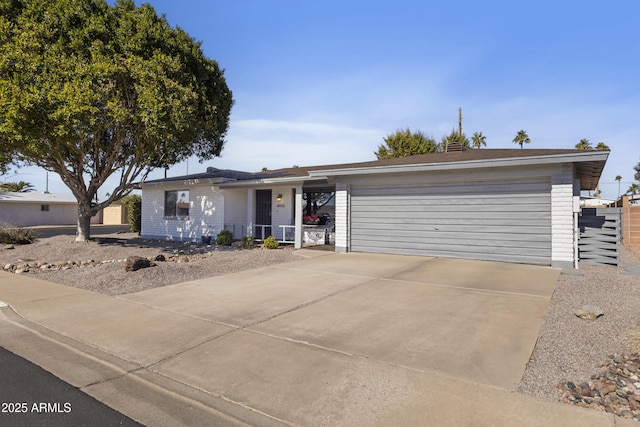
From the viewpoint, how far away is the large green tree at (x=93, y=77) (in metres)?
9.98

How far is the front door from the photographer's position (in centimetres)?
1720

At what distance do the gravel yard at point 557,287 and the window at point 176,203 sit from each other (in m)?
3.07

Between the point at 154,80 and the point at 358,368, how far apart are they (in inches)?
417

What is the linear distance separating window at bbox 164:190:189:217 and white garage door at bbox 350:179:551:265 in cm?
915

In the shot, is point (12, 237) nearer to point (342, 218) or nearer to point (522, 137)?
point (342, 218)

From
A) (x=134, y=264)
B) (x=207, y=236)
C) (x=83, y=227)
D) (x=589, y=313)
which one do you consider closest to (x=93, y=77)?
(x=134, y=264)

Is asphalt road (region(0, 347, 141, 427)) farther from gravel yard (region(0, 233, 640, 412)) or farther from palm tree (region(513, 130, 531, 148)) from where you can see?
palm tree (region(513, 130, 531, 148))

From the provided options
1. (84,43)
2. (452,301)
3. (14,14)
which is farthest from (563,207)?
(14,14)

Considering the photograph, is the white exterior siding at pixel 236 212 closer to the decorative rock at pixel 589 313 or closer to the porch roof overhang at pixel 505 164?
the porch roof overhang at pixel 505 164

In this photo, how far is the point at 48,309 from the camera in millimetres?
6195

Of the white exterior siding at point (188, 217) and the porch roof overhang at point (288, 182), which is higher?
the porch roof overhang at point (288, 182)

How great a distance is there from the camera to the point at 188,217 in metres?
18.0

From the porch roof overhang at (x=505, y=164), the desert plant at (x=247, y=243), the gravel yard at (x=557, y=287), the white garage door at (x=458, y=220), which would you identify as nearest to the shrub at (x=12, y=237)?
the gravel yard at (x=557, y=287)

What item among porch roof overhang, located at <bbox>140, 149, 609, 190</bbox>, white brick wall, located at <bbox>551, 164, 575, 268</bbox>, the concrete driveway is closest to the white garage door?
white brick wall, located at <bbox>551, 164, 575, 268</bbox>
